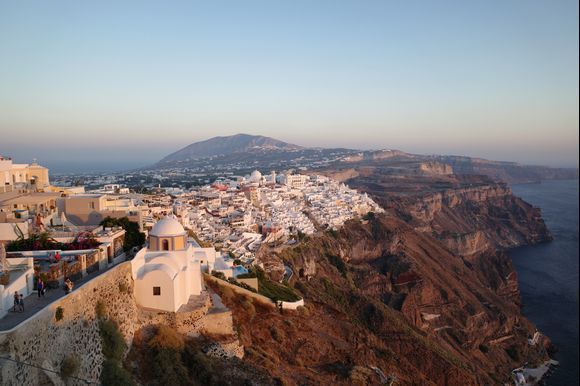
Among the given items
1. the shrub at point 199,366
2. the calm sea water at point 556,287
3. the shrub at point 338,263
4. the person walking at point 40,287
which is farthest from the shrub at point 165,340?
the shrub at point 338,263

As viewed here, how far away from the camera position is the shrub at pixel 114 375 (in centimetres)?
1069

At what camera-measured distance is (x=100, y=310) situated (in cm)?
1137

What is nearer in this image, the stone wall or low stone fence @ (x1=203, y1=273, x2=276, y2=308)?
the stone wall

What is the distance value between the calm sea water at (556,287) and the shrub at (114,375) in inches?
391

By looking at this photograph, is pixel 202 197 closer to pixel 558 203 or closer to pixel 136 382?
pixel 136 382

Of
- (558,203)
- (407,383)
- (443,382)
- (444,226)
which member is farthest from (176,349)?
(558,203)

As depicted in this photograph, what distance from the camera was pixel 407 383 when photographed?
71.5 ft

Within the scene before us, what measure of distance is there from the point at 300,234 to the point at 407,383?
20938 millimetres

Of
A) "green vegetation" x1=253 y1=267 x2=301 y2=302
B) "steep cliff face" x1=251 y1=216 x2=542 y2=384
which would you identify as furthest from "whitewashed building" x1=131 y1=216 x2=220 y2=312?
"green vegetation" x1=253 y1=267 x2=301 y2=302

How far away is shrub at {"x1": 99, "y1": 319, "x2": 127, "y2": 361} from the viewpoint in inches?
444

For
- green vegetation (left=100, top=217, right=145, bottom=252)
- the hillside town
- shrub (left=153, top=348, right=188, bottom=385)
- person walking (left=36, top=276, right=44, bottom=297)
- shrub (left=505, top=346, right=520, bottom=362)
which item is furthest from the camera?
shrub (left=505, top=346, right=520, bottom=362)

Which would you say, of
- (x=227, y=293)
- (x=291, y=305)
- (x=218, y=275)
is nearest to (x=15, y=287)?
(x=227, y=293)

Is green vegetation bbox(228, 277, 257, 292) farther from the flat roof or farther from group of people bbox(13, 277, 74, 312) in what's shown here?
group of people bbox(13, 277, 74, 312)

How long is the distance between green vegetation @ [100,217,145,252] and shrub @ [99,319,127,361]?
16.4 feet
